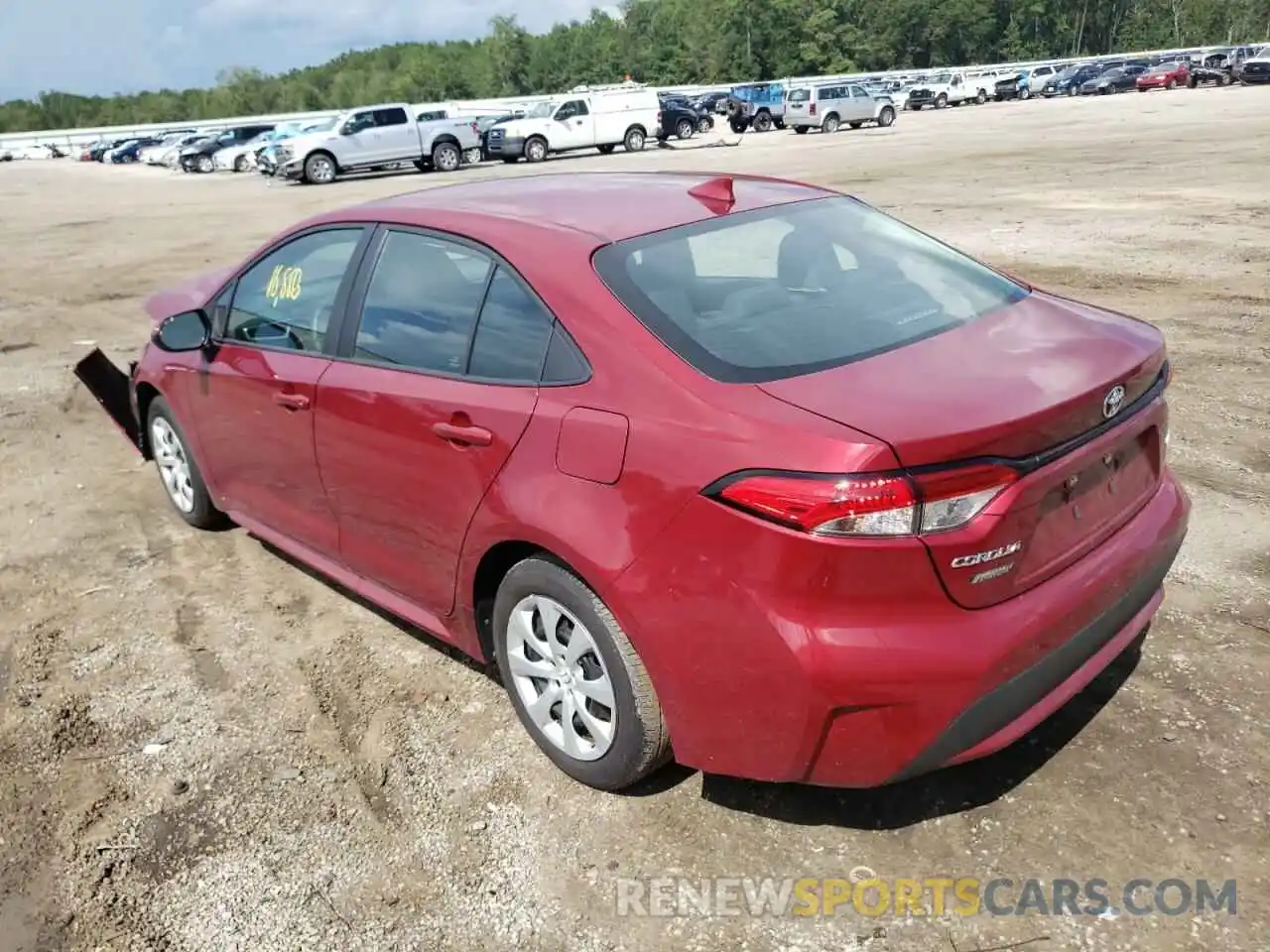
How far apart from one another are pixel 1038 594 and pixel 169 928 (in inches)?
92.4

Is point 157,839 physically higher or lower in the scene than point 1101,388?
lower

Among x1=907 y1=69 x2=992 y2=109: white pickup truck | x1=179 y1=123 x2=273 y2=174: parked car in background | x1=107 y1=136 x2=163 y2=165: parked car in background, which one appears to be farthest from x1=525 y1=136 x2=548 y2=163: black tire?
x1=107 y1=136 x2=163 y2=165: parked car in background

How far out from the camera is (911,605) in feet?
7.66

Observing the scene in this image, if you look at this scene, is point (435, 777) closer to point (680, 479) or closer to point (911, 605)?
point (680, 479)

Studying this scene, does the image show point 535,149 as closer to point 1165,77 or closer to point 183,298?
point 183,298

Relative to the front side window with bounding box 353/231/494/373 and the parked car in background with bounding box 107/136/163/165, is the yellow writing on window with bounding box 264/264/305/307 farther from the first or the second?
the parked car in background with bounding box 107/136/163/165

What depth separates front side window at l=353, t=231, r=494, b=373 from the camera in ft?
10.6

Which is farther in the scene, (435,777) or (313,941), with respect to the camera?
(435,777)

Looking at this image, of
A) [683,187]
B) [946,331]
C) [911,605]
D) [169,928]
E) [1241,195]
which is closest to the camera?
[911,605]

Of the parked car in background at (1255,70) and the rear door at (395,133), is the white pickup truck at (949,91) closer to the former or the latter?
the parked car in background at (1255,70)

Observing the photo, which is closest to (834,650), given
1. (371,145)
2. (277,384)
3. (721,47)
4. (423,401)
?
(423,401)

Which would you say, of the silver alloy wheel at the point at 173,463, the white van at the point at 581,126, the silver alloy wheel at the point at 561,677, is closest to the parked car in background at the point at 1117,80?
the white van at the point at 581,126

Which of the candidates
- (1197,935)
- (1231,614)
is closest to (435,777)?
(1197,935)

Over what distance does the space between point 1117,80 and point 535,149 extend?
3886 cm
